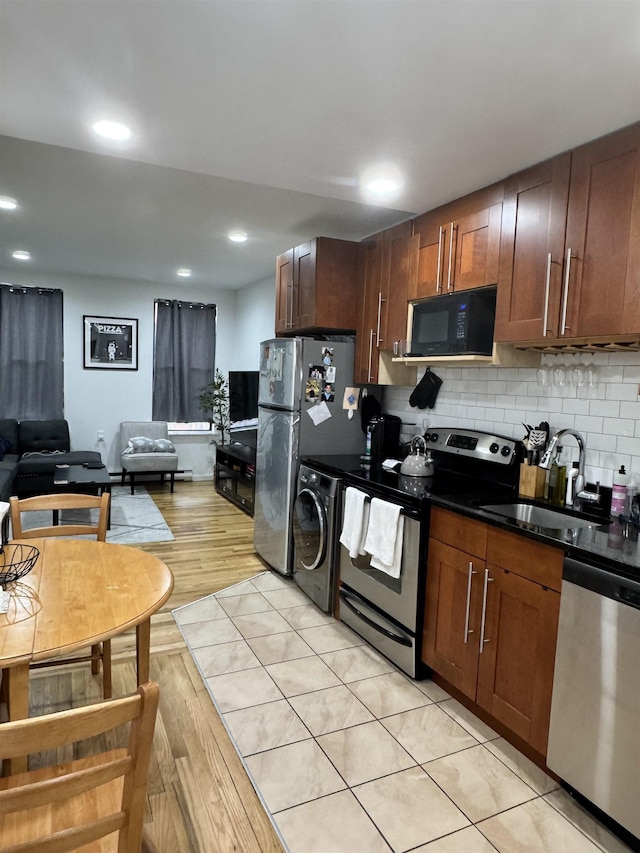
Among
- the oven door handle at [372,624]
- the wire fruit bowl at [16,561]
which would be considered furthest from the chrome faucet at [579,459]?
the wire fruit bowl at [16,561]

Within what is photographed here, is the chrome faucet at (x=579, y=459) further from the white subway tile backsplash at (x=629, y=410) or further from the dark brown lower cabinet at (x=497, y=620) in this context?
the dark brown lower cabinet at (x=497, y=620)

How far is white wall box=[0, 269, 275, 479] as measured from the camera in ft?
22.1

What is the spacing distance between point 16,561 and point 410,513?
1.65 m

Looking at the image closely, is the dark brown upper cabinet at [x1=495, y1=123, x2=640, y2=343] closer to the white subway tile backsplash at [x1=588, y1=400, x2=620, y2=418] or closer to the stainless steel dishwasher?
the white subway tile backsplash at [x1=588, y1=400, x2=620, y2=418]

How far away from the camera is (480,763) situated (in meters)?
2.08

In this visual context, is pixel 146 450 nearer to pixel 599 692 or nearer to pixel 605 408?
pixel 605 408

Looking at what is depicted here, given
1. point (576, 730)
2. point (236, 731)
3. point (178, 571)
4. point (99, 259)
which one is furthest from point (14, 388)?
point (576, 730)

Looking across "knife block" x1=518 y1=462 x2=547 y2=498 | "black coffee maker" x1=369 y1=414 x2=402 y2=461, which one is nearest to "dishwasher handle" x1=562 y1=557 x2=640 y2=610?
"knife block" x1=518 y1=462 x2=547 y2=498

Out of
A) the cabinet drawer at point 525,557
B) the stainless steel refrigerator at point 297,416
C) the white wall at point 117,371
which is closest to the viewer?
the cabinet drawer at point 525,557

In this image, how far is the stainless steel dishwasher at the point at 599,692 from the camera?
1649 mm

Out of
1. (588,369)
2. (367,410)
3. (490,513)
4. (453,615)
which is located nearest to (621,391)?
(588,369)

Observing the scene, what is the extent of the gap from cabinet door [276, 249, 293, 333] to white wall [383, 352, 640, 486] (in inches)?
51.3

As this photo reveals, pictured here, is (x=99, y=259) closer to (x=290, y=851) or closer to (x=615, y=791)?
(x=290, y=851)

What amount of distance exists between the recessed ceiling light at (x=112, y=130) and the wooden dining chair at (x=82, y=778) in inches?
82.7
